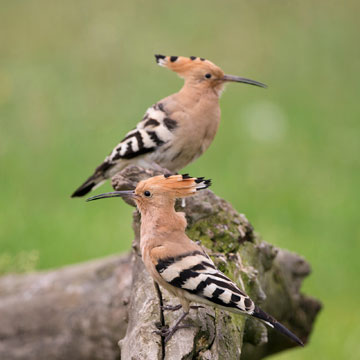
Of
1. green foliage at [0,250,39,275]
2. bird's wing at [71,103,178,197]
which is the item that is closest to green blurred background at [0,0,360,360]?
green foliage at [0,250,39,275]

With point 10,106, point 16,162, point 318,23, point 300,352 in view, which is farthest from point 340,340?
point 318,23

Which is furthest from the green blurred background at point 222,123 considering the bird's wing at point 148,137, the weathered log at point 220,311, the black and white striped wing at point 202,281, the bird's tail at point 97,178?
the black and white striped wing at point 202,281

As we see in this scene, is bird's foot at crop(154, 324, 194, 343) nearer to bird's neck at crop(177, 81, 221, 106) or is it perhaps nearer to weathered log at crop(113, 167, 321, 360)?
weathered log at crop(113, 167, 321, 360)

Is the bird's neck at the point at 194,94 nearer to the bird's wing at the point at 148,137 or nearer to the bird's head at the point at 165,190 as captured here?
the bird's wing at the point at 148,137

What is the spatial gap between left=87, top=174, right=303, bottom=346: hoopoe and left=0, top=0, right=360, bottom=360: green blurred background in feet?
5.86

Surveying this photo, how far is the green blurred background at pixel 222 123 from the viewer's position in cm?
538

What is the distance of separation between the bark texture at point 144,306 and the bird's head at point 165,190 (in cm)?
29

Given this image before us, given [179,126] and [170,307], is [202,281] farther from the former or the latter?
[179,126]

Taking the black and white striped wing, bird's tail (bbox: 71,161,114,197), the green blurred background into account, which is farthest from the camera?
the green blurred background

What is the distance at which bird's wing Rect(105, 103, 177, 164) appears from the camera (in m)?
3.28

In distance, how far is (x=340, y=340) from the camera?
15.5ft

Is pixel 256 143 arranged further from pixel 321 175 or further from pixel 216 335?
pixel 216 335

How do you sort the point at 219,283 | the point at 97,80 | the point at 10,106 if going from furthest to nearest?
the point at 97,80 < the point at 10,106 < the point at 219,283

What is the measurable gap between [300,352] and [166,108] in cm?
205
